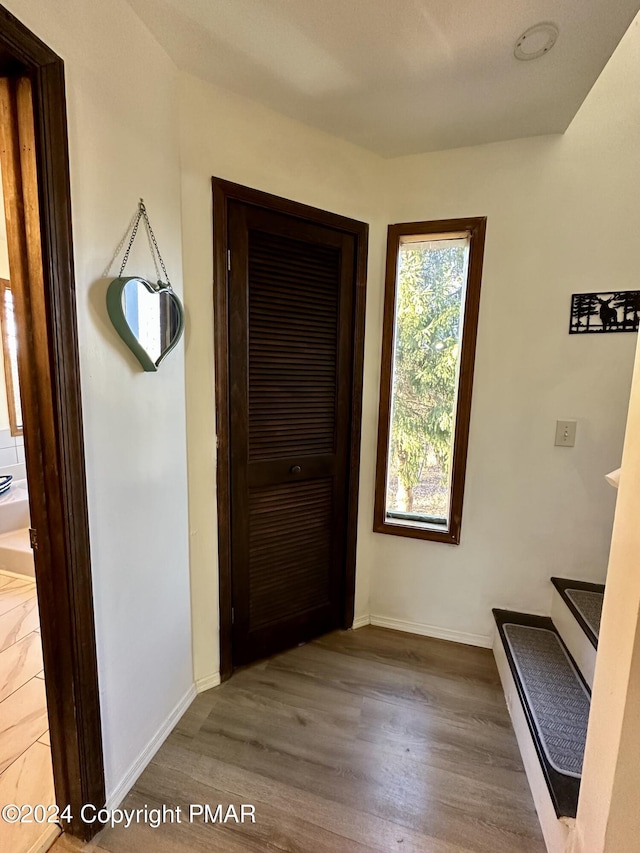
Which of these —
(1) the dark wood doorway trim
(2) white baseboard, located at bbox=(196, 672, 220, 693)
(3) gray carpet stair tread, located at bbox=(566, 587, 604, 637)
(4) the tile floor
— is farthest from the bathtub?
(3) gray carpet stair tread, located at bbox=(566, 587, 604, 637)

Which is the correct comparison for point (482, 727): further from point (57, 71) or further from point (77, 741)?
point (57, 71)

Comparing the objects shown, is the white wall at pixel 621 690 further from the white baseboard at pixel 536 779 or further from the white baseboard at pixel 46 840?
the white baseboard at pixel 46 840

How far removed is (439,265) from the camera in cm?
197

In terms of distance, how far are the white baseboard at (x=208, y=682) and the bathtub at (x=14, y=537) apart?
1.60 metres

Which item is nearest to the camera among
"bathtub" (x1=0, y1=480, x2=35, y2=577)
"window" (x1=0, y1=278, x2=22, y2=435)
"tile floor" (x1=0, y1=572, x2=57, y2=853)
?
"tile floor" (x1=0, y1=572, x2=57, y2=853)

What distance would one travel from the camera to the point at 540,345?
1.85 meters

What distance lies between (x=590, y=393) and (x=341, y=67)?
167 centimetres

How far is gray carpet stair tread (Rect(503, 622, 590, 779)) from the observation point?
1.30 m

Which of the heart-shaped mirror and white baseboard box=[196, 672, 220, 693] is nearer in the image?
the heart-shaped mirror

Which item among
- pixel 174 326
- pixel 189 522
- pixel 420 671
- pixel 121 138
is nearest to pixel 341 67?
pixel 121 138

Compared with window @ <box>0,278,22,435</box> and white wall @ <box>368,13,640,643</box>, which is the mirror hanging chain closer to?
white wall @ <box>368,13,640,643</box>

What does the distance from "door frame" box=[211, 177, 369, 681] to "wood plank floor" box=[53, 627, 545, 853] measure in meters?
0.29

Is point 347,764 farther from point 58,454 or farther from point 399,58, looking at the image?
point 399,58

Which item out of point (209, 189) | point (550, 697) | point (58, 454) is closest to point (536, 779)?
point (550, 697)
